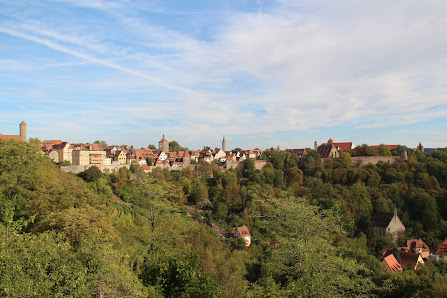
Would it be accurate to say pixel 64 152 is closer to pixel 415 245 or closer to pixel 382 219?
pixel 382 219

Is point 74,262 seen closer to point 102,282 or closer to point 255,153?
point 102,282

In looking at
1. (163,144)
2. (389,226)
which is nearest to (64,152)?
(163,144)

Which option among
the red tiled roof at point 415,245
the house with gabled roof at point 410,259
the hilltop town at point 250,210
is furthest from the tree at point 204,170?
the house with gabled roof at point 410,259

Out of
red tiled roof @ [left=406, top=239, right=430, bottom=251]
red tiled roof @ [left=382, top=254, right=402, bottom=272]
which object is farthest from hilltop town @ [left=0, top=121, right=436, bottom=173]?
red tiled roof @ [left=382, top=254, right=402, bottom=272]

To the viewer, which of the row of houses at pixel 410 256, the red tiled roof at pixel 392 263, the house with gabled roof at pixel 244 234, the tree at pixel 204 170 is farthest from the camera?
the tree at pixel 204 170

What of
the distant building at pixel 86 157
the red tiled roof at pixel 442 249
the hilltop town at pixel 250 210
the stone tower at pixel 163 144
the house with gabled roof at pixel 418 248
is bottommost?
the house with gabled roof at pixel 418 248

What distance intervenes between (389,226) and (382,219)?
1799mm

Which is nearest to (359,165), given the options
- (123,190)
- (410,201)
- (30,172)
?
(410,201)

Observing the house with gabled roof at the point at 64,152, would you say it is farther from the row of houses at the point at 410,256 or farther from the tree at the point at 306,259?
the tree at the point at 306,259

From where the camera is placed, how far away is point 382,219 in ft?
121

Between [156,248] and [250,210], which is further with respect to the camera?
[156,248]

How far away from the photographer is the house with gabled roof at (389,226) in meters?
35.2

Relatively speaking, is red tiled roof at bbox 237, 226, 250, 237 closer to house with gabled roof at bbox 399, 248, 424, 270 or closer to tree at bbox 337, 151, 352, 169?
house with gabled roof at bbox 399, 248, 424, 270

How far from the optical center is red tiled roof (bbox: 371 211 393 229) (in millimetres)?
35963
